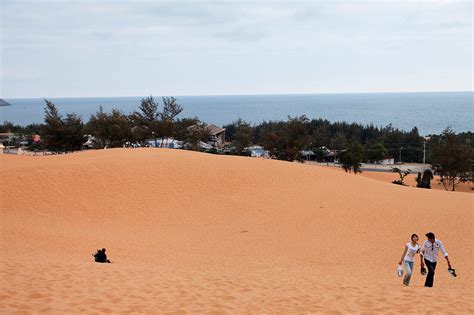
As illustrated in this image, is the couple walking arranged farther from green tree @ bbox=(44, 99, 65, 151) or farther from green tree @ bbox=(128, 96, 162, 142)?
green tree @ bbox=(44, 99, 65, 151)

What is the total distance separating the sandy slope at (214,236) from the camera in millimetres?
9141

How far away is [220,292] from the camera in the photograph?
9.60m

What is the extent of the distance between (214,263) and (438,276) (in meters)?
6.33

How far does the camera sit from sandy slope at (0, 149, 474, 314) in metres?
9.14

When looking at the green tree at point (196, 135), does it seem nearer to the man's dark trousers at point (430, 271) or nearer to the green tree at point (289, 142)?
the green tree at point (289, 142)

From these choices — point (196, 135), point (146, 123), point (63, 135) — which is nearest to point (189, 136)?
point (196, 135)

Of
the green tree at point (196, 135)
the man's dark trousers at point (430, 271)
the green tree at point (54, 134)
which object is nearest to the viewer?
the man's dark trousers at point (430, 271)

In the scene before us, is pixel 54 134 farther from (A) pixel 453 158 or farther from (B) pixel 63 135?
(A) pixel 453 158

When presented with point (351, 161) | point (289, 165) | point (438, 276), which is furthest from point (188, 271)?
point (351, 161)

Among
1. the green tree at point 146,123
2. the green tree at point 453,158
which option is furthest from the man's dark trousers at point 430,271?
the green tree at point 146,123

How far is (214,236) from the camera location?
58.2 ft

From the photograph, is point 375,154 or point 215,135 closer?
point 375,154

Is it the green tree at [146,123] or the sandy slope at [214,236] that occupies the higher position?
the green tree at [146,123]

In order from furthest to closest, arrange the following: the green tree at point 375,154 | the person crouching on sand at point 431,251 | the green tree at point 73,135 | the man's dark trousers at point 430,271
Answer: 1. the green tree at point 375,154
2. the green tree at point 73,135
3. the man's dark trousers at point 430,271
4. the person crouching on sand at point 431,251
